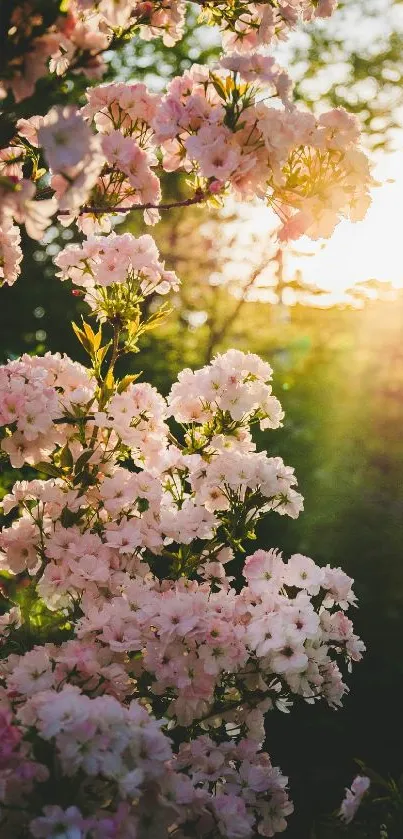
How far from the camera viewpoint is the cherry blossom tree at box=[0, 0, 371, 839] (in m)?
1.52

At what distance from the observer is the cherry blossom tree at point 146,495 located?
5.00 ft

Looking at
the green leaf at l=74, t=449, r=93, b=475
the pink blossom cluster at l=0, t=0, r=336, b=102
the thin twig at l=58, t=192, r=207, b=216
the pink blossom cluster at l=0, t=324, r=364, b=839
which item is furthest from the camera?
the green leaf at l=74, t=449, r=93, b=475

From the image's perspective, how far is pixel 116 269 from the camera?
242cm

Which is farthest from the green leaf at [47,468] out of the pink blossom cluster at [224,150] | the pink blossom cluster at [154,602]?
the pink blossom cluster at [224,150]

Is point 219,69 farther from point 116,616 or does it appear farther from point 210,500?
point 116,616

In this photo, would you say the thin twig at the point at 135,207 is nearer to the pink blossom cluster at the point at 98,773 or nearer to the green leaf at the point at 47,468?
the green leaf at the point at 47,468

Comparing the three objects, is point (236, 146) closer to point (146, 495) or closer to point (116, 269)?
point (116, 269)

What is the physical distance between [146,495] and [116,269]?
727 mm

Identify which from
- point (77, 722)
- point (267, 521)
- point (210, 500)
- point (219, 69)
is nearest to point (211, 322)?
point (267, 521)

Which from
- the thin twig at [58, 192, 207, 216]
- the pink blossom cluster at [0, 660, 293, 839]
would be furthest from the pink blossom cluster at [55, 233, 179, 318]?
the pink blossom cluster at [0, 660, 293, 839]

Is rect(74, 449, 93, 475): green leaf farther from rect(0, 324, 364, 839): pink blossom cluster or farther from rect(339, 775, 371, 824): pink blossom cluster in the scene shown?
rect(339, 775, 371, 824): pink blossom cluster

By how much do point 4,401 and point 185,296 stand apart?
5.65 m

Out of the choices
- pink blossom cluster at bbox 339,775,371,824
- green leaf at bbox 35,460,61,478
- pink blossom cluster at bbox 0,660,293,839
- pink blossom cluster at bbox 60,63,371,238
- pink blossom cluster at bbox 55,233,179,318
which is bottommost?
pink blossom cluster at bbox 339,775,371,824

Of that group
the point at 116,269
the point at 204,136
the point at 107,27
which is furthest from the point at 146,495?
the point at 107,27
